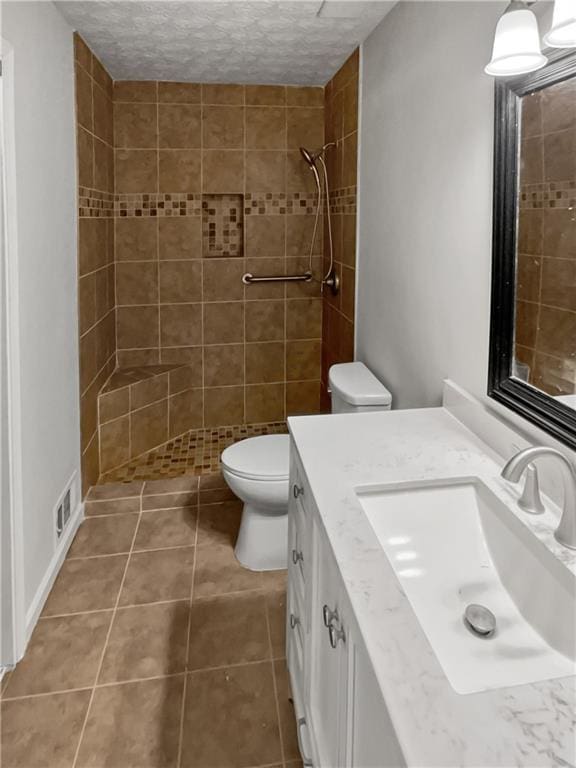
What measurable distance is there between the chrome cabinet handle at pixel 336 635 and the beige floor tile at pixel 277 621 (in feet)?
2.90

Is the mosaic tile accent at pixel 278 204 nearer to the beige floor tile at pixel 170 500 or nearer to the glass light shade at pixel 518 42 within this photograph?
the beige floor tile at pixel 170 500

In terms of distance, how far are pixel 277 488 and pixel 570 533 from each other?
1.30 m

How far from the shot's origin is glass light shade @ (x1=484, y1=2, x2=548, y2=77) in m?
1.21

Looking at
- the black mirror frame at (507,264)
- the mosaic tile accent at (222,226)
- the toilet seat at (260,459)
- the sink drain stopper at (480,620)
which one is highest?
Result: the mosaic tile accent at (222,226)

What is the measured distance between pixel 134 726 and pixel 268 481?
0.91 meters

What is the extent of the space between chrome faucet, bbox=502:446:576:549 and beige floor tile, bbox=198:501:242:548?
5.57ft

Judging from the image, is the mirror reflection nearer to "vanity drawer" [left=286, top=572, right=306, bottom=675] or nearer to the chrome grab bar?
"vanity drawer" [left=286, top=572, right=306, bottom=675]

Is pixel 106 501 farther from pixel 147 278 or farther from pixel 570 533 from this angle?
pixel 570 533

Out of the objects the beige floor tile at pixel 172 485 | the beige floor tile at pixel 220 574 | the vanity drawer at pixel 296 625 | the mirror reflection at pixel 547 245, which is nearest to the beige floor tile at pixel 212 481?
the beige floor tile at pixel 172 485

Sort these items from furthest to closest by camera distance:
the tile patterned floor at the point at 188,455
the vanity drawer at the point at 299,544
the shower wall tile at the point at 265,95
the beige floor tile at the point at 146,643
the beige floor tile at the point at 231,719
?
the shower wall tile at the point at 265,95, the tile patterned floor at the point at 188,455, the beige floor tile at the point at 146,643, the beige floor tile at the point at 231,719, the vanity drawer at the point at 299,544

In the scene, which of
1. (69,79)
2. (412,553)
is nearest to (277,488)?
(412,553)

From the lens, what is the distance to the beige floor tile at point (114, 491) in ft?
9.53

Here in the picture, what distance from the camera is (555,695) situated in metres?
0.74

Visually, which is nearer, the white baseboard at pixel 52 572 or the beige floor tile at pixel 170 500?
the white baseboard at pixel 52 572
